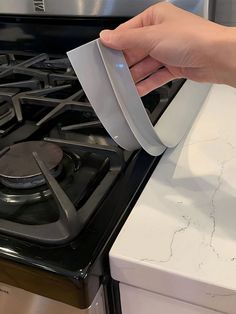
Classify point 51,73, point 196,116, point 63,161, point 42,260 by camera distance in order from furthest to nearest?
point 51,73 → point 196,116 → point 63,161 → point 42,260

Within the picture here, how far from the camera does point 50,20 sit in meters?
0.90

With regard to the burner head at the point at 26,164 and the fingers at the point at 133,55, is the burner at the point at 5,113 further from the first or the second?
the fingers at the point at 133,55

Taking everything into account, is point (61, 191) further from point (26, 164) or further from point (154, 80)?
point (154, 80)

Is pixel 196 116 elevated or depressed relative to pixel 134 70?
depressed

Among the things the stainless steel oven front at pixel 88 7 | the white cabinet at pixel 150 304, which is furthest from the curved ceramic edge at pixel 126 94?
the stainless steel oven front at pixel 88 7

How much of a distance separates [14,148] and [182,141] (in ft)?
0.79

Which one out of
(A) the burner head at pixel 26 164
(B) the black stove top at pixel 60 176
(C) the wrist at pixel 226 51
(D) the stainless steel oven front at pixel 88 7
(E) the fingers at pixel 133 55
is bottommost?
(B) the black stove top at pixel 60 176

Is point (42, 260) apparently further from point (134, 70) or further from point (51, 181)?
point (134, 70)

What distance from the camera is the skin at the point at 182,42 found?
50cm

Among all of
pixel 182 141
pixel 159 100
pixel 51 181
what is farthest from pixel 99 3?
pixel 51 181

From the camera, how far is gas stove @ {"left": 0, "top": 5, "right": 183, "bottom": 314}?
16.9 inches

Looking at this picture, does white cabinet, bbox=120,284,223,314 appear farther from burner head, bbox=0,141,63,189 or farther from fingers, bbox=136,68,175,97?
fingers, bbox=136,68,175,97

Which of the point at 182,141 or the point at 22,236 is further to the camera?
the point at 182,141

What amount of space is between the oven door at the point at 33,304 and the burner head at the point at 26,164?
4.8 inches
